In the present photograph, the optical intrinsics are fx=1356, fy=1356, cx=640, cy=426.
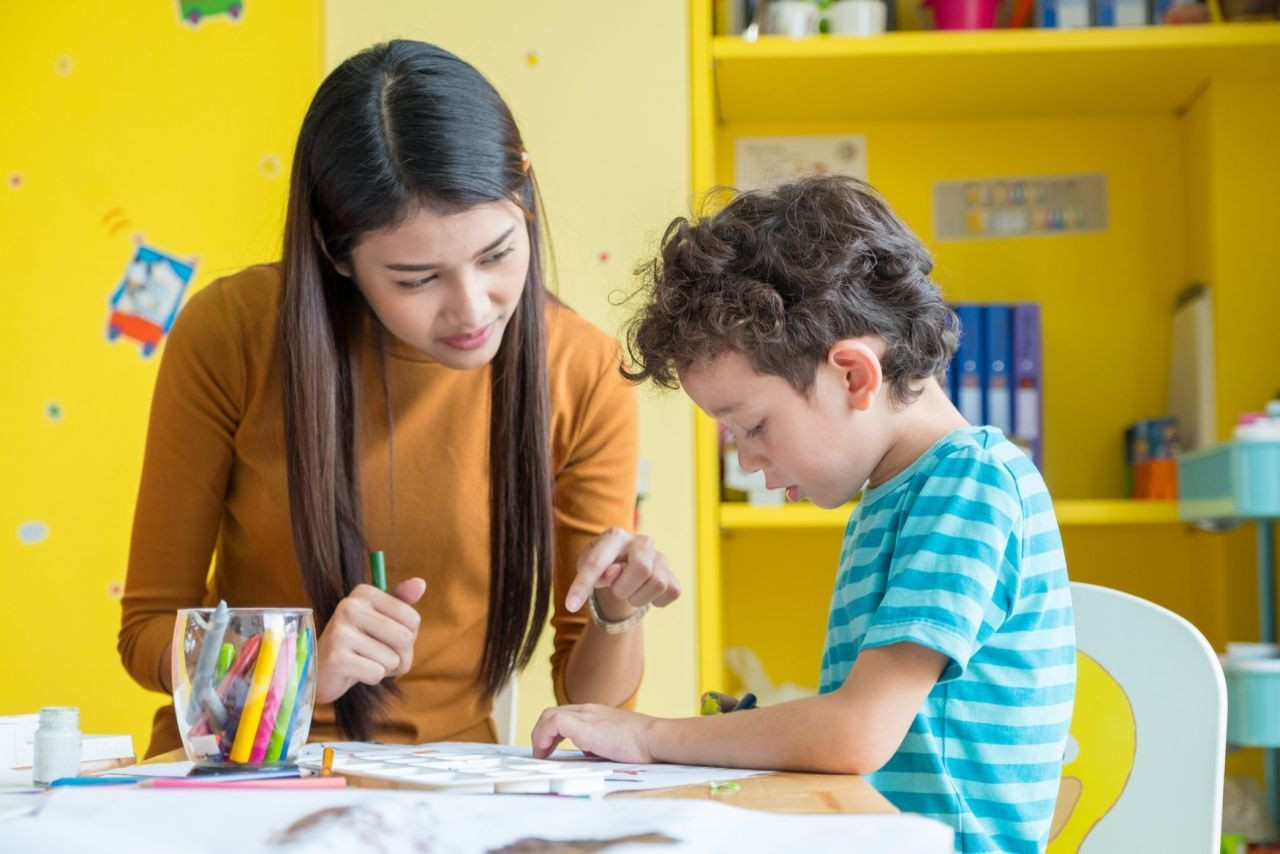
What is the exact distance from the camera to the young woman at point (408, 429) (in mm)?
1126

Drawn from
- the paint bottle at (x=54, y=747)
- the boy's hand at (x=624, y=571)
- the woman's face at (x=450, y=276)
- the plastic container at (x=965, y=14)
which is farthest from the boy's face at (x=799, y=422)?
the plastic container at (x=965, y=14)

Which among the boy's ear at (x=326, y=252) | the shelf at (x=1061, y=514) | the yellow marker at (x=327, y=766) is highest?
the boy's ear at (x=326, y=252)

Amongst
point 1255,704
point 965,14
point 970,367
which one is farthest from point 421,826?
point 965,14

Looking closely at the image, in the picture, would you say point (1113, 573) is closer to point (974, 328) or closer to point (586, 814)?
point (974, 328)

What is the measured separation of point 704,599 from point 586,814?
4.38 feet

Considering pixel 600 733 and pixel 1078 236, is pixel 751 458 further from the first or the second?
pixel 1078 236

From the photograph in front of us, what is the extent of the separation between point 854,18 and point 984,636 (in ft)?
4.33

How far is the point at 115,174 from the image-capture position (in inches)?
79.0

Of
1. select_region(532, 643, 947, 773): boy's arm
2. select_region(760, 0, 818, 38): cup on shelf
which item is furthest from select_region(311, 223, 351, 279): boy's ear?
select_region(760, 0, 818, 38): cup on shelf

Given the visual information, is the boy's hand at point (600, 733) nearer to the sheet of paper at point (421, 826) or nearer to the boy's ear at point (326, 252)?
the sheet of paper at point (421, 826)

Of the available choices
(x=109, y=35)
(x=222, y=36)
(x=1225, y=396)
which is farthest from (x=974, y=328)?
(x=109, y=35)

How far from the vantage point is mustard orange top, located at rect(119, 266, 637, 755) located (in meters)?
1.25

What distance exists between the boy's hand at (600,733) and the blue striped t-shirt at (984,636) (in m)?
0.16

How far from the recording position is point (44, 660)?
1970mm
